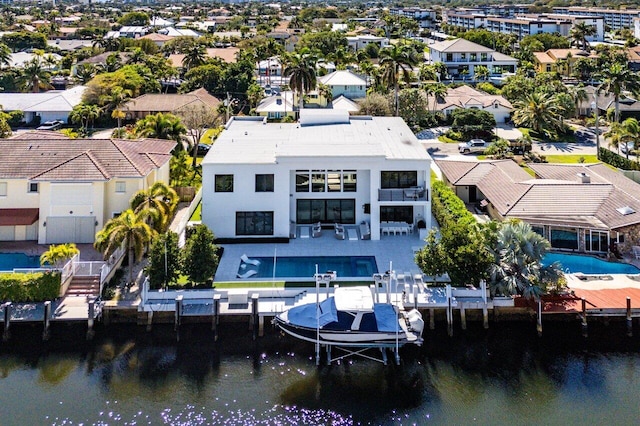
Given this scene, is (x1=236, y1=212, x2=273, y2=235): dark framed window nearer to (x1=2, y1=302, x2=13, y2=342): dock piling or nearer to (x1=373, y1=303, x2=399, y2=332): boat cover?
(x1=373, y1=303, x2=399, y2=332): boat cover

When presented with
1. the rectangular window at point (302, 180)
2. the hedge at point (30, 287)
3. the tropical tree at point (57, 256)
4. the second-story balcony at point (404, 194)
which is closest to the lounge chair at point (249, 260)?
the rectangular window at point (302, 180)

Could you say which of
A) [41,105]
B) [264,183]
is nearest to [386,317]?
[264,183]

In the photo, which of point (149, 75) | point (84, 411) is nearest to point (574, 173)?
point (84, 411)

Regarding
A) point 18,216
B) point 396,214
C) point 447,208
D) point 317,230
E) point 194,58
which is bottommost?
point 317,230

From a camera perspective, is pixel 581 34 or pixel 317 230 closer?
pixel 317 230

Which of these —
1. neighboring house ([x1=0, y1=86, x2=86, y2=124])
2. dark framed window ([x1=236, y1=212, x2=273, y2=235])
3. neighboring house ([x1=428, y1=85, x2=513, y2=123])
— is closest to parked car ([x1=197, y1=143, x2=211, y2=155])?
neighboring house ([x1=0, y1=86, x2=86, y2=124])

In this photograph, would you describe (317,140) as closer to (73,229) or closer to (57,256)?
(73,229)
